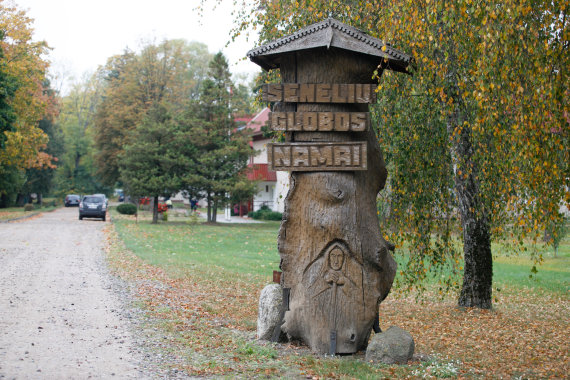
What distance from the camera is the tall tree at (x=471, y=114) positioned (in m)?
5.68

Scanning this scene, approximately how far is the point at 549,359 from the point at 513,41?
466cm

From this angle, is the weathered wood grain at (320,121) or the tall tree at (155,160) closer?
the weathered wood grain at (320,121)

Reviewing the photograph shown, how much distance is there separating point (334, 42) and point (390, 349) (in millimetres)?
4012

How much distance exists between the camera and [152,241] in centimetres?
2548

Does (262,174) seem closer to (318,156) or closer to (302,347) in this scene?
(302,347)

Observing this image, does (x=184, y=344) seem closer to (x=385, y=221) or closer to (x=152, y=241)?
(x=385, y=221)

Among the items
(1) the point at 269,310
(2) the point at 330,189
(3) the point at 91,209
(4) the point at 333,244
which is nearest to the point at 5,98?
(3) the point at 91,209

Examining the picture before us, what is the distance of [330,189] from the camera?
→ 309 inches

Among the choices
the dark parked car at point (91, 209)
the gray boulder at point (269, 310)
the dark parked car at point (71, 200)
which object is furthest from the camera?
the dark parked car at point (71, 200)

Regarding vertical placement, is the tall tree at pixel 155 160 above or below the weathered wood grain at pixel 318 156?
above

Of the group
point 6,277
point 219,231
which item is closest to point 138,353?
point 6,277

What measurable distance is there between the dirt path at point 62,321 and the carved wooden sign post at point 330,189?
7.88 feet

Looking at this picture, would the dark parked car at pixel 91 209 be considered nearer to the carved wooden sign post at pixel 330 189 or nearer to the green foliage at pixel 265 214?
the green foliage at pixel 265 214

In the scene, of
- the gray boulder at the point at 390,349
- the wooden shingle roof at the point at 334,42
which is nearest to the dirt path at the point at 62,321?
the gray boulder at the point at 390,349
